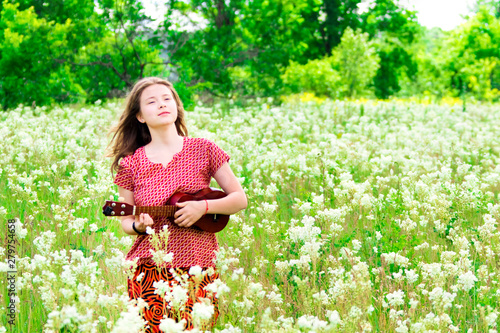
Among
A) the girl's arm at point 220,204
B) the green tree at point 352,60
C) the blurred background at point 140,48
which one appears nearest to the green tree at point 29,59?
the blurred background at point 140,48

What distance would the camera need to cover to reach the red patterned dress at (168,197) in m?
3.53

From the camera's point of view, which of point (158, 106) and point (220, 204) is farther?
point (158, 106)

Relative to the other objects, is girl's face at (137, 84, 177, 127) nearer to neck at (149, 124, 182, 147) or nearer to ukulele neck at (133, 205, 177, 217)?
neck at (149, 124, 182, 147)

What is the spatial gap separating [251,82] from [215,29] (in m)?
1.77

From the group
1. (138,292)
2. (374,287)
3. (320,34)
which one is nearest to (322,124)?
(374,287)

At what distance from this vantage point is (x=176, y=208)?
11.7ft

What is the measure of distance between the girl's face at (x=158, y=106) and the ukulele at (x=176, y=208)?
0.52 m

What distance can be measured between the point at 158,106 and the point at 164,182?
521mm

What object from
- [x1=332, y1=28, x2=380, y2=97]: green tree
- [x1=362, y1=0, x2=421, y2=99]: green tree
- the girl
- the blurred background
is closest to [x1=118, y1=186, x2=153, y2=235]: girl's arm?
the girl

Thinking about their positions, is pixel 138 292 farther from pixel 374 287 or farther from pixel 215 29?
pixel 215 29

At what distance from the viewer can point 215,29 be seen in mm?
15758

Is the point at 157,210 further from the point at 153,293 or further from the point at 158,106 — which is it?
the point at 158,106

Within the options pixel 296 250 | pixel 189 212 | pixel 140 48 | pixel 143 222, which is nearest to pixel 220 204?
pixel 189 212

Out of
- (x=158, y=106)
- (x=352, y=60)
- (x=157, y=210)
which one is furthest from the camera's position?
(x=352, y=60)
